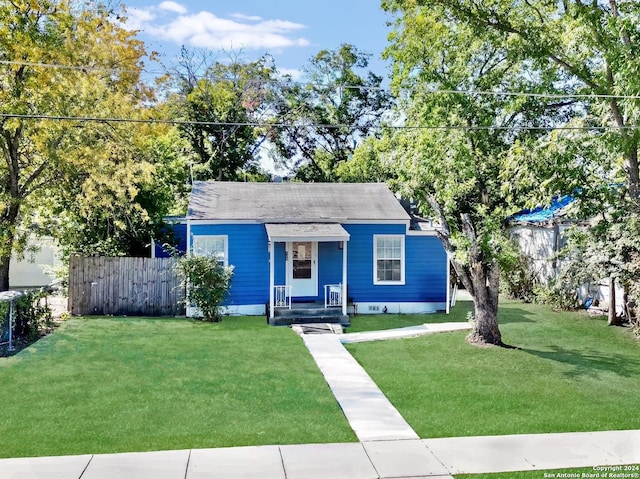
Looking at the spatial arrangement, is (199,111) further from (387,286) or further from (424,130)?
(424,130)

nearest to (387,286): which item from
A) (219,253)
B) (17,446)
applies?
(219,253)

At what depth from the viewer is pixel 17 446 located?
6.35 metres

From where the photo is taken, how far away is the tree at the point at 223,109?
28594 mm

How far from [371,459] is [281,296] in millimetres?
10145

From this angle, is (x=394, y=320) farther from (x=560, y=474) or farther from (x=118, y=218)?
(x=560, y=474)

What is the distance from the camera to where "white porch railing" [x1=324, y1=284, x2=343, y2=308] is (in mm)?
15875

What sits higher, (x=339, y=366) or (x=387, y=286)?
(x=387, y=286)

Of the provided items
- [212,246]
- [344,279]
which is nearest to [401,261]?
[344,279]

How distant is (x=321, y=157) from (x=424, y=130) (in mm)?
20922

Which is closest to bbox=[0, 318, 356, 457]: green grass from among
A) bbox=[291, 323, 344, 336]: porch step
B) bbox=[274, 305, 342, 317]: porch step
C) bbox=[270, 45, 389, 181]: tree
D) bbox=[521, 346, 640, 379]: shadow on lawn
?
bbox=[291, 323, 344, 336]: porch step

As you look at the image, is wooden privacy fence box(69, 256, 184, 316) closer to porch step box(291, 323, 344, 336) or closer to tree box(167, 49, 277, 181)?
porch step box(291, 323, 344, 336)

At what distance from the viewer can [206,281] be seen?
1491cm

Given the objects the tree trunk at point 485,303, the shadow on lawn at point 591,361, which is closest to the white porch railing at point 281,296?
the tree trunk at point 485,303

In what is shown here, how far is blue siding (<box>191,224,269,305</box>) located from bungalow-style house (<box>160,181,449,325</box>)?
3 cm
